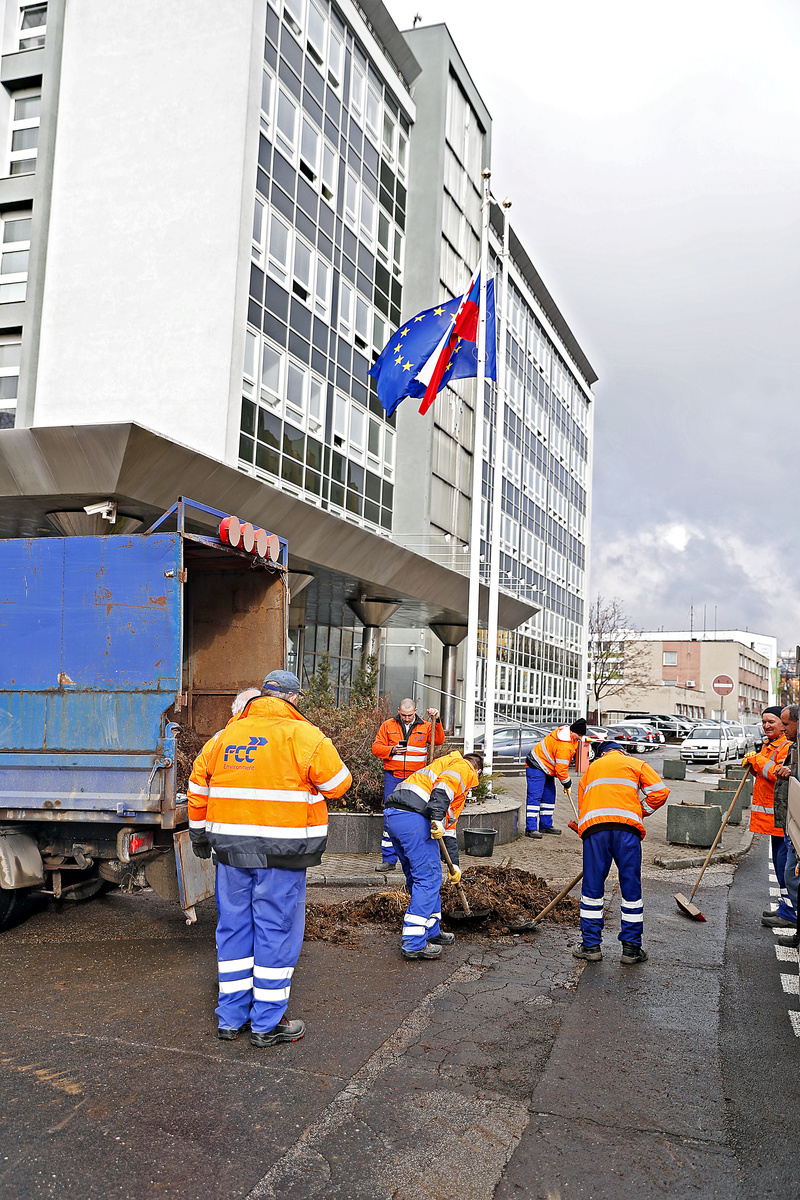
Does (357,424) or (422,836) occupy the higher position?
(357,424)

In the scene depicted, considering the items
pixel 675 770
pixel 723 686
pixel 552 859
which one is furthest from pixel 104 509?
pixel 675 770

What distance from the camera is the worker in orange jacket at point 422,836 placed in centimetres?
669

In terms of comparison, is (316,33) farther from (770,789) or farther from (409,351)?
(770,789)

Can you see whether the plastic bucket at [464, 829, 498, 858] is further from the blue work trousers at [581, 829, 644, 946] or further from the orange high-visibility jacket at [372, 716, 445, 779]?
the blue work trousers at [581, 829, 644, 946]

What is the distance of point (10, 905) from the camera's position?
699 centimetres

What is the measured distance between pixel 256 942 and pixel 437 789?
2212 mm

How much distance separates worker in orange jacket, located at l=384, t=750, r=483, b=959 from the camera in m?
6.69

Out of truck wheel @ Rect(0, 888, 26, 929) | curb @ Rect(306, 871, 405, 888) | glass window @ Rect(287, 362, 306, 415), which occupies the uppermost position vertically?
glass window @ Rect(287, 362, 306, 415)

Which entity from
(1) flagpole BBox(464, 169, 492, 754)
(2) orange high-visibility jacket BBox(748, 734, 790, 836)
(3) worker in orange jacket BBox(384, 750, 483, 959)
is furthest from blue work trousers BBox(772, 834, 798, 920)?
(1) flagpole BBox(464, 169, 492, 754)

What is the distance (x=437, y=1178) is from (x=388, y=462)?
2577 centimetres

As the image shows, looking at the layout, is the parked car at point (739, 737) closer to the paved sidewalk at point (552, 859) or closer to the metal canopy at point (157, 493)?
the metal canopy at point (157, 493)

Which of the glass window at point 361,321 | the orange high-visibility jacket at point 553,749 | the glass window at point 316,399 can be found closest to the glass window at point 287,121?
the glass window at point 361,321

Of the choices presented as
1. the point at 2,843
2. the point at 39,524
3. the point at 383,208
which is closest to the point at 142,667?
the point at 2,843

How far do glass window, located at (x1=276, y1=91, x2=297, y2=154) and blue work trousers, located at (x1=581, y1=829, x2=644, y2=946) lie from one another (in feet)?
66.1
